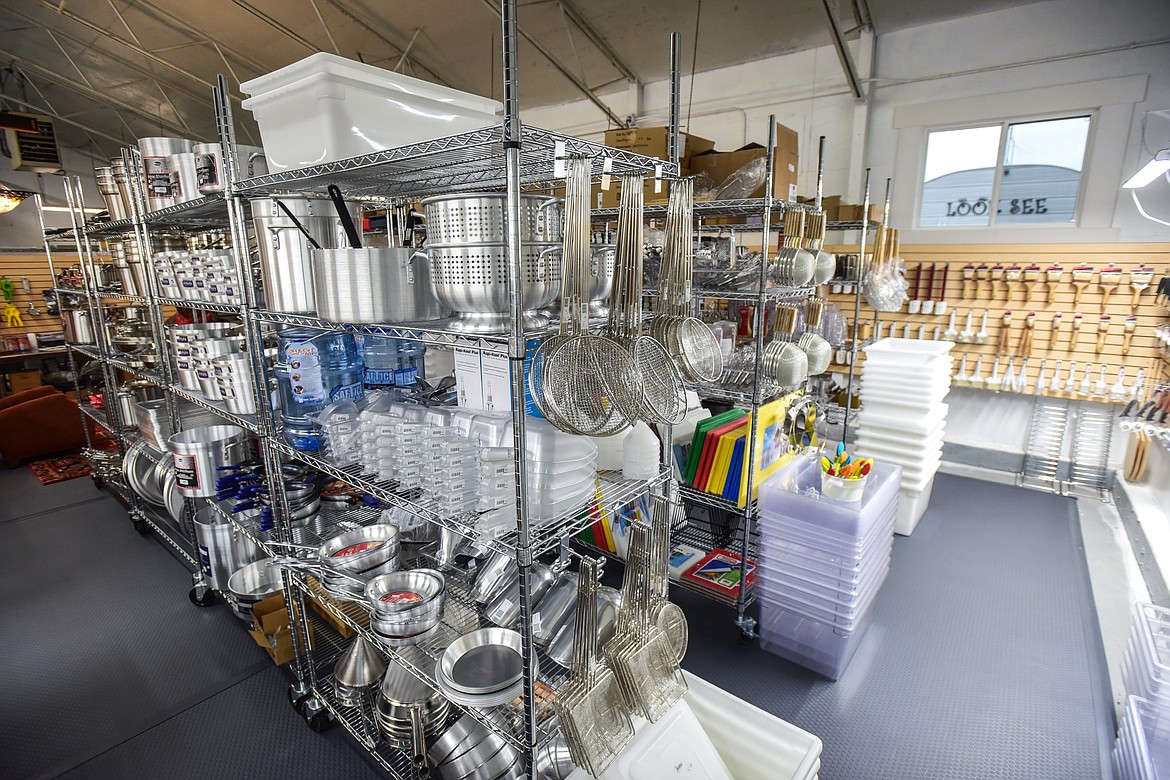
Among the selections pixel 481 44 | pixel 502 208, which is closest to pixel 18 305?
pixel 481 44

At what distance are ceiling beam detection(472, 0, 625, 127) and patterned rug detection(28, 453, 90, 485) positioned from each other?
512cm

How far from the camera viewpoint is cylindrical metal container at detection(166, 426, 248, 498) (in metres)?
2.32

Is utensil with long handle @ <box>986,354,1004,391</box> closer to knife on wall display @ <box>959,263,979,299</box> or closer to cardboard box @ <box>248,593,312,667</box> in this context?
knife on wall display @ <box>959,263,979,299</box>

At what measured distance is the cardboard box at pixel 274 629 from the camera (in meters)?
2.29

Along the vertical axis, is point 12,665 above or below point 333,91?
below

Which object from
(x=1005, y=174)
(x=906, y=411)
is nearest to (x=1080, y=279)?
(x=1005, y=174)

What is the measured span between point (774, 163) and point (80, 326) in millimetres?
4580

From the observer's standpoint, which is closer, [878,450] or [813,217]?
[813,217]

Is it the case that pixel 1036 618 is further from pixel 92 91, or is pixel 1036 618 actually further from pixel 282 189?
pixel 92 91

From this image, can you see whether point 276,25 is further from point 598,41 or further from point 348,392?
point 348,392

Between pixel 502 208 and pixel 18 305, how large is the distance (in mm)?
8709

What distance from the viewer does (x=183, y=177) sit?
7.19 ft

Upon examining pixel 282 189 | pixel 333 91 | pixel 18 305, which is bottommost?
pixel 18 305

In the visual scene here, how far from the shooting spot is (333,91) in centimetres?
135
